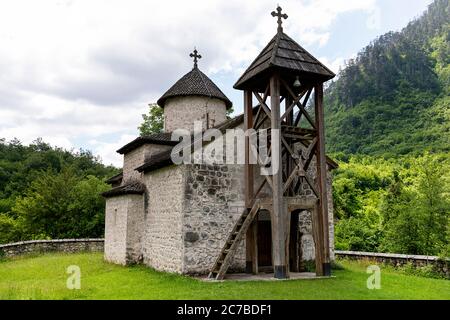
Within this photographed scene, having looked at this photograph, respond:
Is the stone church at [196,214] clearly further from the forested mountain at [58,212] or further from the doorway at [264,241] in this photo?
the forested mountain at [58,212]

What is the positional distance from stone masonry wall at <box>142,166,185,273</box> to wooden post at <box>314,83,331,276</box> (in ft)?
12.5

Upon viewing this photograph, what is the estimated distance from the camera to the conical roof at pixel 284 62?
1088cm

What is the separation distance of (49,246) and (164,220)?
10.4 meters

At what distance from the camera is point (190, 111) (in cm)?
1691

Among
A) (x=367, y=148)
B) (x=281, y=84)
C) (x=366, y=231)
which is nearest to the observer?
(x=281, y=84)

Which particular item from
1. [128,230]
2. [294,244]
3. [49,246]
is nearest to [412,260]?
[294,244]

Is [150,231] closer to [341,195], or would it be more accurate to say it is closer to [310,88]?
[310,88]

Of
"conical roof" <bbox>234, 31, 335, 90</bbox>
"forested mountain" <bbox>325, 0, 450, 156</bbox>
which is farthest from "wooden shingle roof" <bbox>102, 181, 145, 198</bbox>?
"forested mountain" <bbox>325, 0, 450, 156</bbox>

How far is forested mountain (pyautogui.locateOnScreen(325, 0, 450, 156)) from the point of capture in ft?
170

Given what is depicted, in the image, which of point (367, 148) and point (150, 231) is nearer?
point (150, 231)

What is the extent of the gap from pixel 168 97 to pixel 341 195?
20.7 m

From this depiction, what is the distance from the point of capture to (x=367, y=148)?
2127 inches

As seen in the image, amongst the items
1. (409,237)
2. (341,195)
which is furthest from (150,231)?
(341,195)
